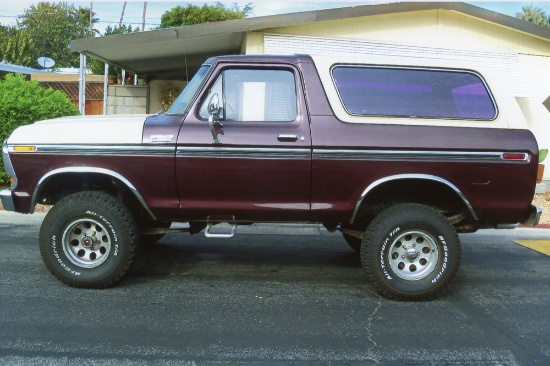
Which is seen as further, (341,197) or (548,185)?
(548,185)

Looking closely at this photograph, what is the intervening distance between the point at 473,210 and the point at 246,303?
2.16 meters

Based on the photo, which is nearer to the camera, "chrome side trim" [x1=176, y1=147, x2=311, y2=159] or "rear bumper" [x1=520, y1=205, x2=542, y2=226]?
"chrome side trim" [x1=176, y1=147, x2=311, y2=159]

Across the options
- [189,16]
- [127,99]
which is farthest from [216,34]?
[189,16]

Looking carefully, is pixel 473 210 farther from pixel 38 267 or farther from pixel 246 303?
→ pixel 38 267

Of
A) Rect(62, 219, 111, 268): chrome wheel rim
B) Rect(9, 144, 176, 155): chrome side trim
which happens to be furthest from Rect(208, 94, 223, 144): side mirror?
Rect(62, 219, 111, 268): chrome wheel rim

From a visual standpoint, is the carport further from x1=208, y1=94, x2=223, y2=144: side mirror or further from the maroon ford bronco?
x1=208, y1=94, x2=223, y2=144: side mirror

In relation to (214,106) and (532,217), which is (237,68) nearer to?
(214,106)

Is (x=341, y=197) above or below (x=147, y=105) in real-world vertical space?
below

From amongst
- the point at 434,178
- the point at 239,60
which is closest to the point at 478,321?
the point at 434,178

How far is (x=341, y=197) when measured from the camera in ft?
17.1

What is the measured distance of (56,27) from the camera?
5531 centimetres

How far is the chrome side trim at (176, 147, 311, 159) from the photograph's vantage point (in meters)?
5.14

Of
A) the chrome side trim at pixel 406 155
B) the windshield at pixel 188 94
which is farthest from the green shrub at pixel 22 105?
the chrome side trim at pixel 406 155

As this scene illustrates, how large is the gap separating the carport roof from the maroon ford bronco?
568 cm
